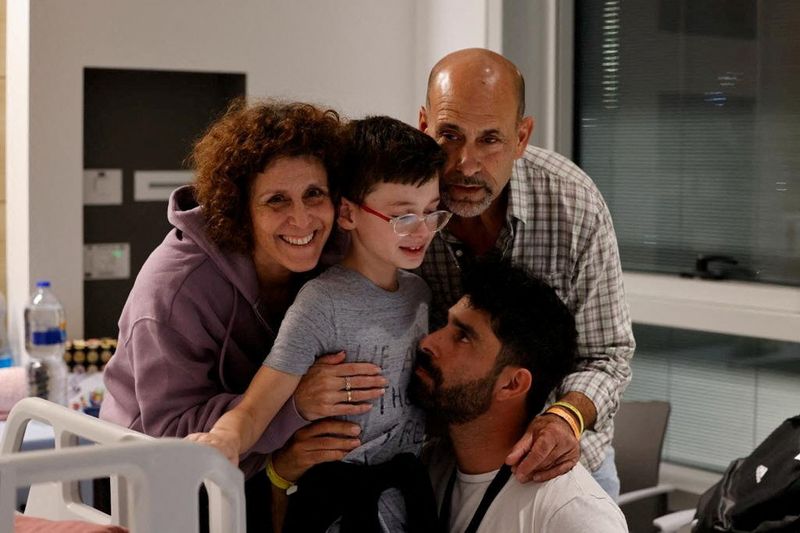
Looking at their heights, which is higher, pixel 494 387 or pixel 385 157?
pixel 385 157

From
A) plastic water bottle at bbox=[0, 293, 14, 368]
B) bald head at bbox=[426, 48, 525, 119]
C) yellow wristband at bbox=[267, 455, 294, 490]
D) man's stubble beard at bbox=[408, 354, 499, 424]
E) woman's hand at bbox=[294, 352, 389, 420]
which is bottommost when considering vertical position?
plastic water bottle at bbox=[0, 293, 14, 368]

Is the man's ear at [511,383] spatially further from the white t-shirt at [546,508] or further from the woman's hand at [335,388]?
the woman's hand at [335,388]

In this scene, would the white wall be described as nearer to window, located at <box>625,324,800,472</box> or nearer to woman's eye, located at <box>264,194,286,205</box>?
window, located at <box>625,324,800,472</box>

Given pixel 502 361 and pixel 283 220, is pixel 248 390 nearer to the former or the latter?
pixel 283 220

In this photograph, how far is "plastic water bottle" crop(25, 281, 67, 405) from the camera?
3.23 meters

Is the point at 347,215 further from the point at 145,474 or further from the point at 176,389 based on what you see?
the point at 145,474

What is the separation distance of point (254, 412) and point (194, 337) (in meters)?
0.19

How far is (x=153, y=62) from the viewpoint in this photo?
398 centimetres

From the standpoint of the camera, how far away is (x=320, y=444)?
1.91 metres

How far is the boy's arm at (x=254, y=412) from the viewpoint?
172cm

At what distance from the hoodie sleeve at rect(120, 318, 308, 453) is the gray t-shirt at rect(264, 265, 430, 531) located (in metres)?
0.11

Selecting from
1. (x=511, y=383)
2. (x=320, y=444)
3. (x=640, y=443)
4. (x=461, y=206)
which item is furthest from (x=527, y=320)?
(x=640, y=443)

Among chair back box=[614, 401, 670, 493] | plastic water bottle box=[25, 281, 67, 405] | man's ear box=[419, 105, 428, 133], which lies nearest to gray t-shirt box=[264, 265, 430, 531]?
man's ear box=[419, 105, 428, 133]

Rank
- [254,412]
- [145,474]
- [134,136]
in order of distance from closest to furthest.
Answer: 1. [145,474]
2. [254,412]
3. [134,136]
